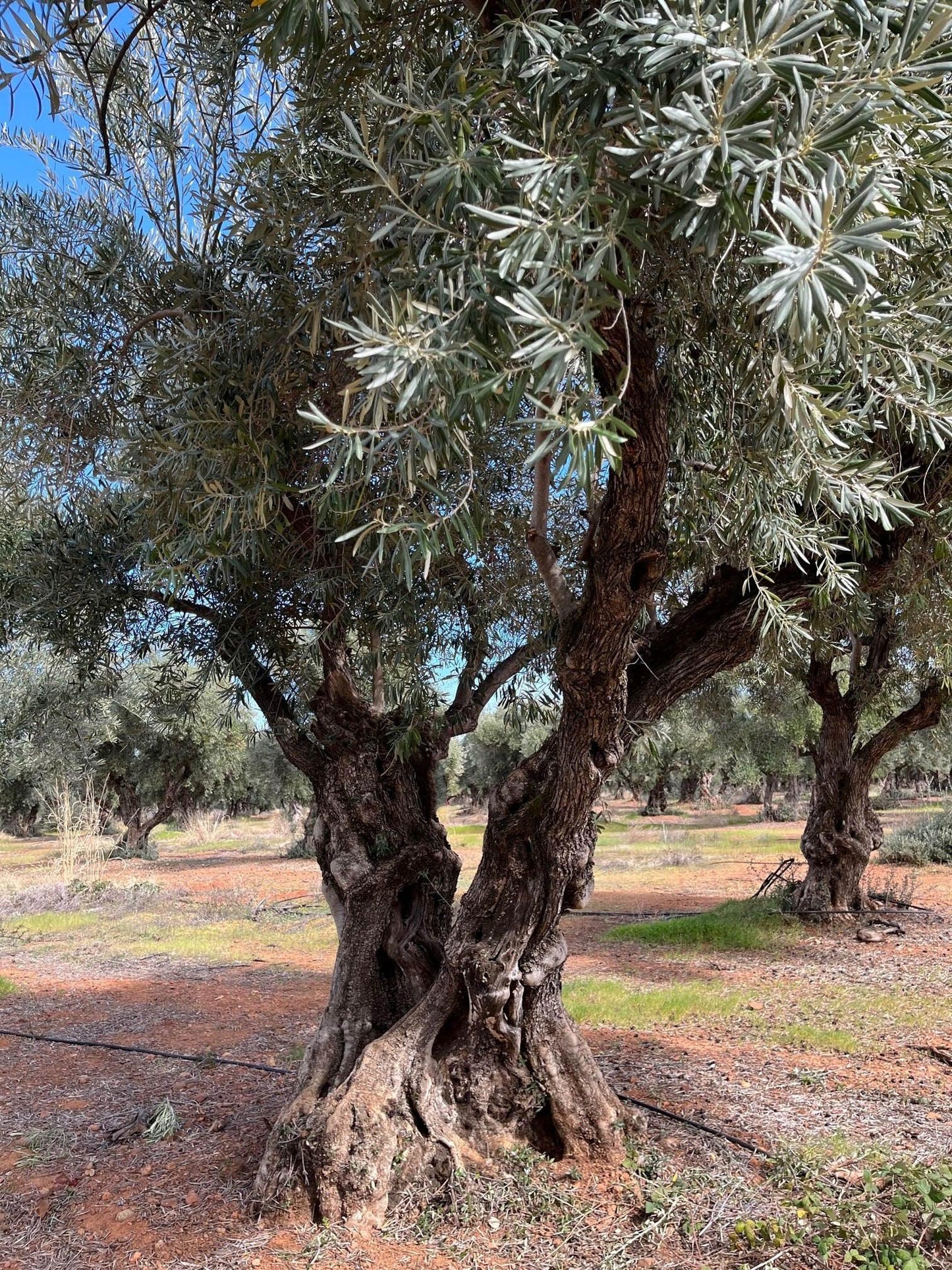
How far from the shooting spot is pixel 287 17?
2438mm

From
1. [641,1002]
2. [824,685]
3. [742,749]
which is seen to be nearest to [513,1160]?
[641,1002]

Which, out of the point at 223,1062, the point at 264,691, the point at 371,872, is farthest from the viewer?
the point at 223,1062

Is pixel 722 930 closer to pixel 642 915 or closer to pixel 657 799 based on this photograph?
pixel 642 915

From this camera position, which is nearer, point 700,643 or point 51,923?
point 700,643

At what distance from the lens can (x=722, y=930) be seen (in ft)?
43.4

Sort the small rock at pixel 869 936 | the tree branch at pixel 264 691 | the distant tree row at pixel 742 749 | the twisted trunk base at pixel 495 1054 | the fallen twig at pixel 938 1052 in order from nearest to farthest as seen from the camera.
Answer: the twisted trunk base at pixel 495 1054, the tree branch at pixel 264 691, the fallen twig at pixel 938 1052, the small rock at pixel 869 936, the distant tree row at pixel 742 749

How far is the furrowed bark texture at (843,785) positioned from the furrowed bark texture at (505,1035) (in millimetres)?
8746

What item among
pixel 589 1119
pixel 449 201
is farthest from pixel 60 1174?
pixel 449 201

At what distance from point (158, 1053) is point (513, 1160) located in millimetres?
4173

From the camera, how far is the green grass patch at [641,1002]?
8719 mm

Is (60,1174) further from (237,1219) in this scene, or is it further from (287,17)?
(287,17)

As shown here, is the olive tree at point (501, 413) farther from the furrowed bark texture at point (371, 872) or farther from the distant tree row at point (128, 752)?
the distant tree row at point (128, 752)

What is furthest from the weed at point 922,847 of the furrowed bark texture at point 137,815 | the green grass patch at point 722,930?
the furrowed bark texture at point 137,815

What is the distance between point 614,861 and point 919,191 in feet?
79.3
